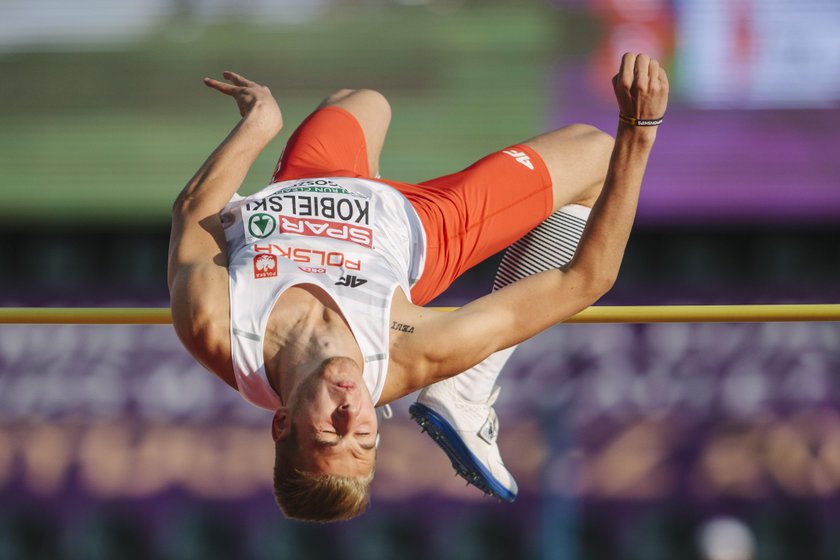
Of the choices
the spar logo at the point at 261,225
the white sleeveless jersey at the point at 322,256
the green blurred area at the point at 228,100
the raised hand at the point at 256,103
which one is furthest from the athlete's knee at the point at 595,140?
the green blurred area at the point at 228,100

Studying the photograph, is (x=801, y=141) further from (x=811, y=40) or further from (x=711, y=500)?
(x=711, y=500)

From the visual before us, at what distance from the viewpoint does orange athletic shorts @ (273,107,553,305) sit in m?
3.76

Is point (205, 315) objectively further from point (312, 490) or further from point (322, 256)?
point (312, 490)

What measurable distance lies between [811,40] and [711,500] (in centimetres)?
276

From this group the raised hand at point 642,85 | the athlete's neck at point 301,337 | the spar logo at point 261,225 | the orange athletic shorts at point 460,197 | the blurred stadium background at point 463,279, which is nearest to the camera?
the raised hand at point 642,85

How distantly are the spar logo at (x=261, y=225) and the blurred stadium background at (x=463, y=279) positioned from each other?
358 centimetres

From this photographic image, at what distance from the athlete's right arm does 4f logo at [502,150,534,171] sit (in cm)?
73

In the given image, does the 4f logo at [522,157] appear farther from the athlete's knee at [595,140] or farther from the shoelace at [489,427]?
the shoelace at [489,427]

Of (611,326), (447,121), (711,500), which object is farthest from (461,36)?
(711,500)

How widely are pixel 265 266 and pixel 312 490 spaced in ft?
1.94

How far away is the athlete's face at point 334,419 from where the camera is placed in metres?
3.06

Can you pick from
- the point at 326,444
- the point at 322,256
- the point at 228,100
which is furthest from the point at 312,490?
the point at 228,100

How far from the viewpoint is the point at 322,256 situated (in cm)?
337

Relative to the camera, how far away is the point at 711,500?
721 centimetres
